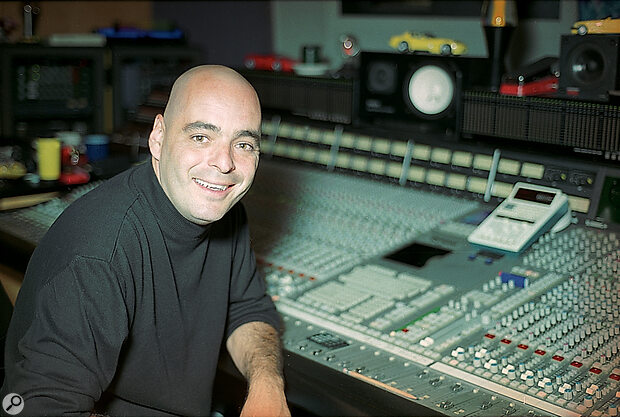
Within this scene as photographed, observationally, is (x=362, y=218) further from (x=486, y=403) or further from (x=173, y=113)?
(x=486, y=403)

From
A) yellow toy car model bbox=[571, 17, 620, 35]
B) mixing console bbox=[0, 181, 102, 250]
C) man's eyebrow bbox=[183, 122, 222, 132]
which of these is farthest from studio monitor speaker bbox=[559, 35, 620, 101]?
mixing console bbox=[0, 181, 102, 250]

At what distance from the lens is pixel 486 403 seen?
1247 mm

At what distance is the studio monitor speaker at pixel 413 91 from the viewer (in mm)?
2246

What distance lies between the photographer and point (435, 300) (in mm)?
1630

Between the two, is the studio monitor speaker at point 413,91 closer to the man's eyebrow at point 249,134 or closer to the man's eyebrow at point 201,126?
the man's eyebrow at point 249,134

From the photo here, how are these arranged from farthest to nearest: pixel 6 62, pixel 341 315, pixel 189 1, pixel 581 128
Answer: pixel 189 1 → pixel 6 62 → pixel 581 128 → pixel 341 315

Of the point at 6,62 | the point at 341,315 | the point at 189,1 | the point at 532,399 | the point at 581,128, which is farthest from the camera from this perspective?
the point at 189,1

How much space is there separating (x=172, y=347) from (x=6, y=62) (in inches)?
88.2

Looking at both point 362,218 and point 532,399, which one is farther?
point 362,218

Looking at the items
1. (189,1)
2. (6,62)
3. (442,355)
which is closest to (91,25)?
(189,1)

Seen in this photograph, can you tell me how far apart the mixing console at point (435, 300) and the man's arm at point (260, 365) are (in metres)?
0.04

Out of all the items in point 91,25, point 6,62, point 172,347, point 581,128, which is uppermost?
point 91,25

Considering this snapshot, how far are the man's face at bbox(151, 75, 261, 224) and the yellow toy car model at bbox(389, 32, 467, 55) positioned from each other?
3.45ft

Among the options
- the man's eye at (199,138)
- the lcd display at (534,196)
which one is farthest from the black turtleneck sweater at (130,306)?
the lcd display at (534,196)
